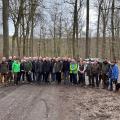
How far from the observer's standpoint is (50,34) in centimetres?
6116

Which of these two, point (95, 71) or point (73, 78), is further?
point (73, 78)

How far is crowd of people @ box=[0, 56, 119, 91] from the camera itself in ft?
76.1

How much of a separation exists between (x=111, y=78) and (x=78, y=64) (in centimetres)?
421

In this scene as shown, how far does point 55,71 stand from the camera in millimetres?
24938

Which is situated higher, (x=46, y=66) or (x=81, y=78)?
(x=46, y=66)

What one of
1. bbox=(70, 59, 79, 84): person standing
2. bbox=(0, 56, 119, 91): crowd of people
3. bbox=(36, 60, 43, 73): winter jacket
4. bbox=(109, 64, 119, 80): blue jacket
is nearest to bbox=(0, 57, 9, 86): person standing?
bbox=(0, 56, 119, 91): crowd of people

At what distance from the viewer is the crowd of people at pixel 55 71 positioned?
23.2 m

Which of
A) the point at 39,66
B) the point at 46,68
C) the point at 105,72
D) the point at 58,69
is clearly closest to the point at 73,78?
the point at 58,69

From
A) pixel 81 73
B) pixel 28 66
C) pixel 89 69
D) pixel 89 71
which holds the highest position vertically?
pixel 28 66

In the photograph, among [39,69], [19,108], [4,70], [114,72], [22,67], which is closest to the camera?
[19,108]

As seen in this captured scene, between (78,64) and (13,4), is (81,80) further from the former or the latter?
(13,4)

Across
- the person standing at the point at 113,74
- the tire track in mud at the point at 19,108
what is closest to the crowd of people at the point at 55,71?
the person standing at the point at 113,74

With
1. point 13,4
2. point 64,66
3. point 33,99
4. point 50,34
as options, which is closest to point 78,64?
point 64,66

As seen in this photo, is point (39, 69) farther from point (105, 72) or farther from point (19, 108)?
point (19, 108)
